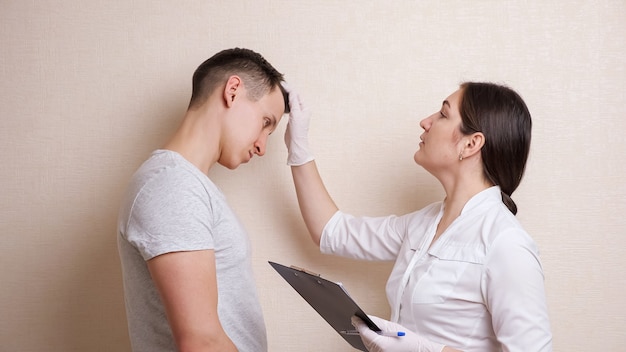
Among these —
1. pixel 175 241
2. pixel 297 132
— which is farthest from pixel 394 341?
pixel 297 132

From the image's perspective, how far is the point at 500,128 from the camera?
1.50 metres

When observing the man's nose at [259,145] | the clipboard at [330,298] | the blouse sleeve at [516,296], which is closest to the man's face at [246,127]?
the man's nose at [259,145]

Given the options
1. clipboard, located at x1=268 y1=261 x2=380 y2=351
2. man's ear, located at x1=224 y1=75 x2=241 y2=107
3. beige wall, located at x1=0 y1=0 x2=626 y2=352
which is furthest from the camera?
beige wall, located at x1=0 y1=0 x2=626 y2=352

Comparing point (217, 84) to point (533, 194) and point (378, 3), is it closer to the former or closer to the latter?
point (378, 3)

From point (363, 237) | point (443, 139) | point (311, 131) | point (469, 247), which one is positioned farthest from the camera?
point (311, 131)

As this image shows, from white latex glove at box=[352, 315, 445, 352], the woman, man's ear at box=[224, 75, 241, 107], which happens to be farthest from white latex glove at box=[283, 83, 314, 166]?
white latex glove at box=[352, 315, 445, 352]

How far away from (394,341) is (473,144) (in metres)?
0.52

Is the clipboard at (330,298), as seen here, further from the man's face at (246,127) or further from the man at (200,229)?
the man's face at (246,127)

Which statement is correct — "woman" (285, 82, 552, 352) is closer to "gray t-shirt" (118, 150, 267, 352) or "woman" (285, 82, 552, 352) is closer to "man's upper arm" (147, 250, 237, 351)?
"gray t-shirt" (118, 150, 267, 352)

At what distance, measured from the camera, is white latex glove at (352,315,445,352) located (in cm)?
137

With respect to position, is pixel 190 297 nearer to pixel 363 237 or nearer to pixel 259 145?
pixel 259 145

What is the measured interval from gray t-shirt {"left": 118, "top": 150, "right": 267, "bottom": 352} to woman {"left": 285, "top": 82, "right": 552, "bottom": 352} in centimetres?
28

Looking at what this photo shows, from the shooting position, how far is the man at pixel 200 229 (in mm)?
1182

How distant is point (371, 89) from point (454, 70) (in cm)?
26
